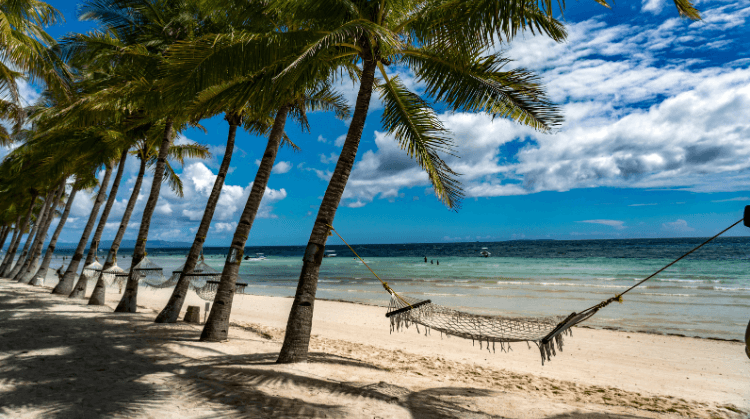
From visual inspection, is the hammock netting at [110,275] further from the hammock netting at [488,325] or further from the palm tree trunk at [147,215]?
the hammock netting at [488,325]

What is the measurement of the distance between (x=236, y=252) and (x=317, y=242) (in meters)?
1.71

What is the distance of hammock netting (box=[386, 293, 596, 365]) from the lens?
3379 millimetres

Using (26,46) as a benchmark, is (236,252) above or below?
below

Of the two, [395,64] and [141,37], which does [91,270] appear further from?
[395,64]

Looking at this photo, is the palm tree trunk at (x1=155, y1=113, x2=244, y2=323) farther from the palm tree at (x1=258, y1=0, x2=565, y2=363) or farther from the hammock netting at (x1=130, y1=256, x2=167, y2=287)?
the palm tree at (x1=258, y1=0, x2=565, y2=363)

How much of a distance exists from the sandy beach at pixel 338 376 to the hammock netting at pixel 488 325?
Result: 553 mm

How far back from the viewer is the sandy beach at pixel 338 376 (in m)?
2.92

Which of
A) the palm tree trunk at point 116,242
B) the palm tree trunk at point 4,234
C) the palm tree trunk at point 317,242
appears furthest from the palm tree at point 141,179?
the palm tree trunk at point 4,234

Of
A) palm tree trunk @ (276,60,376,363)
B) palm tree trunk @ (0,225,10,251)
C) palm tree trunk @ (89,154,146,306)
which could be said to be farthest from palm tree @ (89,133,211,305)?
palm tree trunk @ (0,225,10,251)

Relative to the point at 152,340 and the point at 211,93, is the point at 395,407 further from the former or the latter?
the point at 211,93

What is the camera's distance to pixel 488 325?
3.77m

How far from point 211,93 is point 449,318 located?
3707 millimetres

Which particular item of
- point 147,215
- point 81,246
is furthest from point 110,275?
point 81,246

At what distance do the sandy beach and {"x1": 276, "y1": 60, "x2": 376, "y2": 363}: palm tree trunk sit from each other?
27 centimetres
